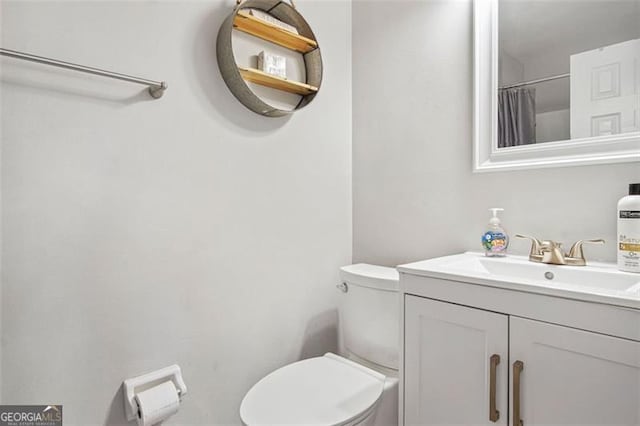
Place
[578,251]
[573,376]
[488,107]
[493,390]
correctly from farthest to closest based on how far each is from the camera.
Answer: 1. [488,107]
2. [578,251]
3. [493,390]
4. [573,376]

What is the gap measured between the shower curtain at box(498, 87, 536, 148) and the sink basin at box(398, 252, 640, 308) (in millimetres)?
440

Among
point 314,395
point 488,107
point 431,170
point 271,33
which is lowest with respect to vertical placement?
point 314,395

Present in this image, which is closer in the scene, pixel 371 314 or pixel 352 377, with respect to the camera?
pixel 352 377

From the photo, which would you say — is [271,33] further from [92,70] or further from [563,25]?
[563,25]

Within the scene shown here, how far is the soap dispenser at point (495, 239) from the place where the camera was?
1244 mm

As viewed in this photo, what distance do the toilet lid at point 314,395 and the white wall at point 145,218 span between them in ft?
0.84

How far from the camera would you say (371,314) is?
1.39 metres

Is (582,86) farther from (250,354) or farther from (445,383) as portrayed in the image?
(250,354)

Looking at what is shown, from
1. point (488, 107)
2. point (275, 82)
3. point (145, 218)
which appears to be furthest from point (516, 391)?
point (275, 82)

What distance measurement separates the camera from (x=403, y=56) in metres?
1.63

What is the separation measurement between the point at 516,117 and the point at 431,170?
0.38m

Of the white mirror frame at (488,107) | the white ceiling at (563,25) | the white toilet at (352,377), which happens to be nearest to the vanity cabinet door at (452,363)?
the white toilet at (352,377)

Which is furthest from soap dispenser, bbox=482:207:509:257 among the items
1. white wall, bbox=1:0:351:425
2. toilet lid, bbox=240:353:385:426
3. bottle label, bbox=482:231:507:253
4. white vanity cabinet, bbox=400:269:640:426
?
white wall, bbox=1:0:351:425

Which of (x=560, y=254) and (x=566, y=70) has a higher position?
(x=566, y=70)
